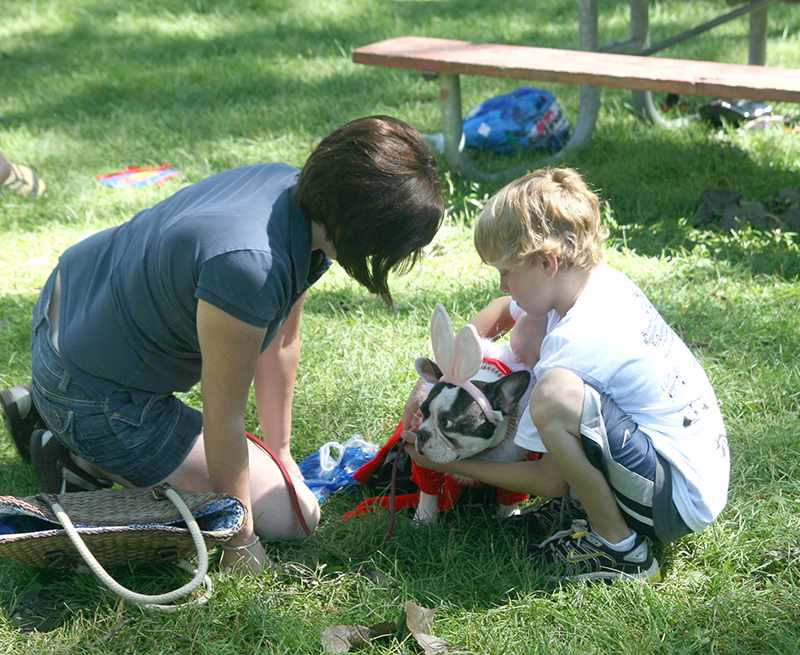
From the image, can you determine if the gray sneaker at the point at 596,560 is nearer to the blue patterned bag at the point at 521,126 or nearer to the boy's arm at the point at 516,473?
the boy's arm at the point at 516,473

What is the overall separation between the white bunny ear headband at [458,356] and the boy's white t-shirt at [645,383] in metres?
0.12

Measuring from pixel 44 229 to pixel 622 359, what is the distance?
3590mm

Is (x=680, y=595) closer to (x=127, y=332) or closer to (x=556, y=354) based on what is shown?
(x=556, y=354)

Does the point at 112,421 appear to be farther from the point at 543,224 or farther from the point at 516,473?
the point at 543,224

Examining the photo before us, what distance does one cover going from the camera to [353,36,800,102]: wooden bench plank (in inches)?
151

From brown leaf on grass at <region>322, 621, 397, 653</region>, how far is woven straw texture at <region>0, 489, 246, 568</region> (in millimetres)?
340

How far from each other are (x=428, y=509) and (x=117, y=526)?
863mm

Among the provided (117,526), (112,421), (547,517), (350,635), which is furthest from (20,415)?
(547,517)

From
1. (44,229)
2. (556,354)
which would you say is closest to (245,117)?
(44,229)

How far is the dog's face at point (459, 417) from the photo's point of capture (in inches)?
77.0

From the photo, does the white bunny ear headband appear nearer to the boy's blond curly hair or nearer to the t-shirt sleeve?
the boy's blond curly hair

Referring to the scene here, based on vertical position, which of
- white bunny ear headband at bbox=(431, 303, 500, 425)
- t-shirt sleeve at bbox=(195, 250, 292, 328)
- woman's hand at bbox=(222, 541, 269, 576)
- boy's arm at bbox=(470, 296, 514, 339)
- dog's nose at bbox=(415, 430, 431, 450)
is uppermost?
t-shirt sleeve at bbox=(195, 250, 292, 328)

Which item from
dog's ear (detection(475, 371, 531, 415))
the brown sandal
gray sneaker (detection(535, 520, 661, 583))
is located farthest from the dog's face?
the brown sandal

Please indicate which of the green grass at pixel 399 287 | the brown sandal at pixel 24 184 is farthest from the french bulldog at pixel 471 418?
the brown sandal at pixel 24 184
